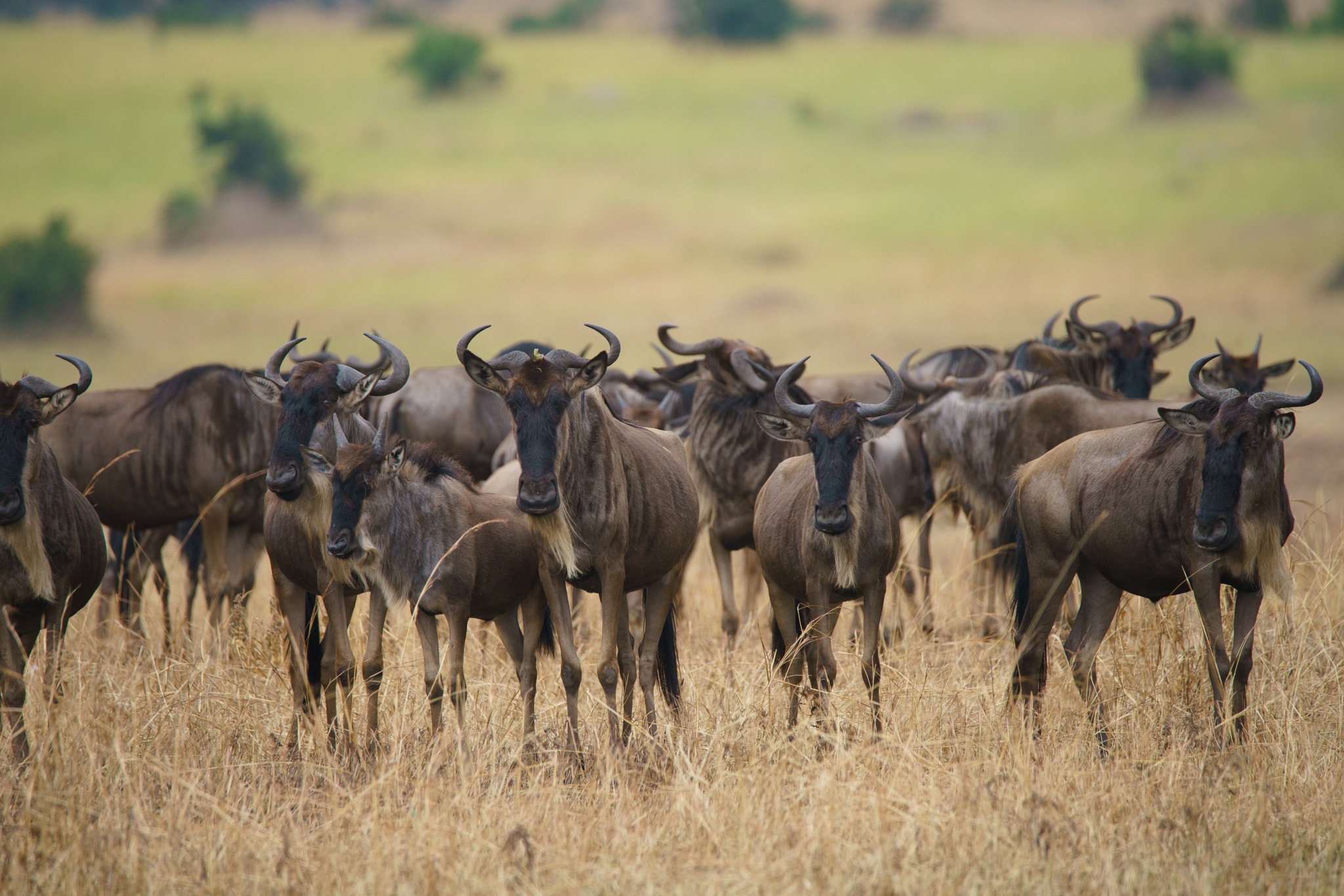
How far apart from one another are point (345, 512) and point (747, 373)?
3247 mm

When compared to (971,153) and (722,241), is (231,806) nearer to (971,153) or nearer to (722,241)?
(722,241)

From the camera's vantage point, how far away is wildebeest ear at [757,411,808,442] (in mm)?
6555

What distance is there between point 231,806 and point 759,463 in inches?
163

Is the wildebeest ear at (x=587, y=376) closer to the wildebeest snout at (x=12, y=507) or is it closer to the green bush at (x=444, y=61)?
the wildebeest snout at (x=12, y=507)

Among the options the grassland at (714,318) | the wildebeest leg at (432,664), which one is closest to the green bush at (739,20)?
the grassland at (714,318)

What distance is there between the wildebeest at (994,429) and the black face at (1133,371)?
946 mm

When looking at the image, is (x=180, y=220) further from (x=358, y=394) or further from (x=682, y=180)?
(x=358, y=394)

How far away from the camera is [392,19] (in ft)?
259

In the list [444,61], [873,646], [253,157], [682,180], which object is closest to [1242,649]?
[873,646]

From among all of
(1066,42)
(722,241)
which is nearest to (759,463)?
(722,241)

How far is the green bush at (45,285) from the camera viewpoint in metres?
34.7

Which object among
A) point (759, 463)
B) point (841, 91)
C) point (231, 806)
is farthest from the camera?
point (841, 91)

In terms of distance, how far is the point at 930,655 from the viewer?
7496 millimetres

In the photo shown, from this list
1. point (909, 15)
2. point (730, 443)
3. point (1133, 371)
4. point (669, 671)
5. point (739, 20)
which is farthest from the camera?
point (909, 15)
